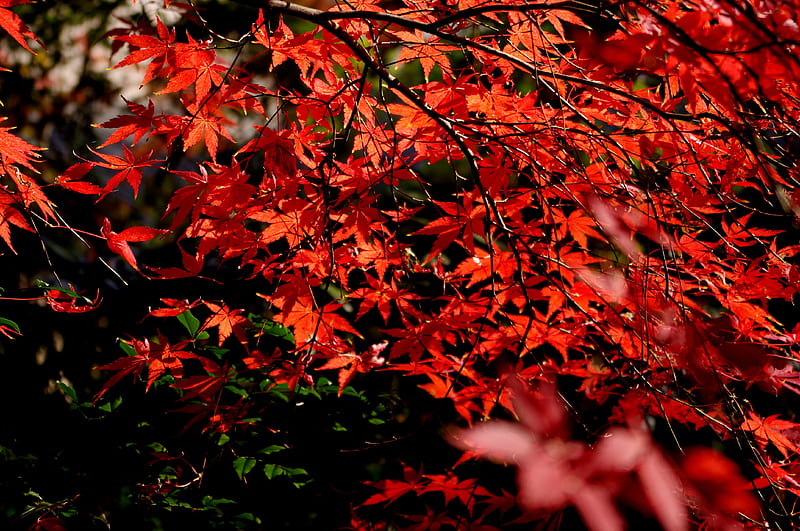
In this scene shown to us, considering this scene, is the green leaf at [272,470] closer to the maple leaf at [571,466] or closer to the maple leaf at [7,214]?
the maple leaf at [7,214]

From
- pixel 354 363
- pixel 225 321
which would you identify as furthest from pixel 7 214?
pixel 354 363

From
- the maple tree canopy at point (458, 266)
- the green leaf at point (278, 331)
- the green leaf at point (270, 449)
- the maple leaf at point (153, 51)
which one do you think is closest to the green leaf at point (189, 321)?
the maple tree canopy at point (458, 266)

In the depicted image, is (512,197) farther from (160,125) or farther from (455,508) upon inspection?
(455,508)

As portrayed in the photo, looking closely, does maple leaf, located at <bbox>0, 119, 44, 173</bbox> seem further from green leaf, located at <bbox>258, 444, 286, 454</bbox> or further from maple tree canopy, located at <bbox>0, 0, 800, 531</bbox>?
green leaf, located at <bbox>258, 444, 286, 454</bbox>

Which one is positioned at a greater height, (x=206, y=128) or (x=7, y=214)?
(x=206, y=128)

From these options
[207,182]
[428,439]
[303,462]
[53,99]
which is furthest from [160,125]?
[53,99]

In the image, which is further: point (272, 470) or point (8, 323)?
point (8, 323)

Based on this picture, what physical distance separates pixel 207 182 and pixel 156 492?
3.31 feet

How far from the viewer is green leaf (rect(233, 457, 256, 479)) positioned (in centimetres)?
166

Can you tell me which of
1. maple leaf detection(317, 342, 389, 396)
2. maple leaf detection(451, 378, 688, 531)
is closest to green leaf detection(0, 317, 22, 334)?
maple leaf detection(317, 342, 389, 396)

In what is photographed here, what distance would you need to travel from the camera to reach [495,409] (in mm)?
2400

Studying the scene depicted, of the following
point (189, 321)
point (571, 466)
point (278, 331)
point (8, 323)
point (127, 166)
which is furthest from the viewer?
point (278, 331)

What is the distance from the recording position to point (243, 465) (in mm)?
1681

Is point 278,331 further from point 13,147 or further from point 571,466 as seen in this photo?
point 571,466
